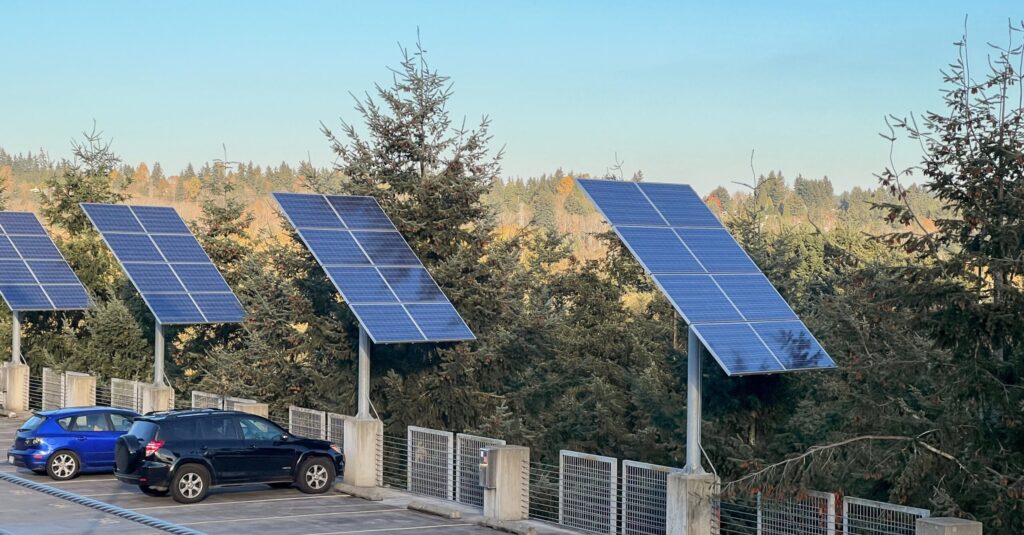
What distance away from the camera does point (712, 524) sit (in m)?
18.6

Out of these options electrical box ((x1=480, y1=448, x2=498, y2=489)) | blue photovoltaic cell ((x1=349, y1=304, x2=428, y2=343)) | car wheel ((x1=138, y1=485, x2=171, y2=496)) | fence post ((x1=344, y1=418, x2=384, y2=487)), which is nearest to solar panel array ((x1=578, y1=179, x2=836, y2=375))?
electrical box ((x1=480, y1=448, x2=498, y2=489))

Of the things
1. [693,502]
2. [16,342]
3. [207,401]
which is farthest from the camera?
[16,342]

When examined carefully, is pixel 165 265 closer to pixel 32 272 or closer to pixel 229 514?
pixel 32 272

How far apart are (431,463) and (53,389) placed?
20468mm

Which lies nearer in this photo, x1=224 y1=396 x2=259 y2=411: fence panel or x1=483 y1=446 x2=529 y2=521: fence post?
x1=483 y1=446 x2=529 y2=521: fence post

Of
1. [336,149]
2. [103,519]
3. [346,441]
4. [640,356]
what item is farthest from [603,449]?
[103,519]

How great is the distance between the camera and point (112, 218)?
36.2 m

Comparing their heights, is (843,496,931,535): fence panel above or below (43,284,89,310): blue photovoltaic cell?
below

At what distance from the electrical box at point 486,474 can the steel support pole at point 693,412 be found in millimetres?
4012

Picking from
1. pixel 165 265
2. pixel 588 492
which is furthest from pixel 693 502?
pixel 165 265

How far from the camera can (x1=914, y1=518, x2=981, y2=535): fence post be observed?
14.8m

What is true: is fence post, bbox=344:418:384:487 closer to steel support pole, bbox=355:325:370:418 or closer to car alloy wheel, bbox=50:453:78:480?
steel support pole, bbox=355:325:370:418

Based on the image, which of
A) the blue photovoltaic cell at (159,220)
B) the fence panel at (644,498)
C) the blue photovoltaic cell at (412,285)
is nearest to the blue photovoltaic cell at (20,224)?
the blue photovoltaic cell at (159,220)

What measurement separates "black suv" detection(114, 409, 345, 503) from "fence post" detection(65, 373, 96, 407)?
14861 millimetres
